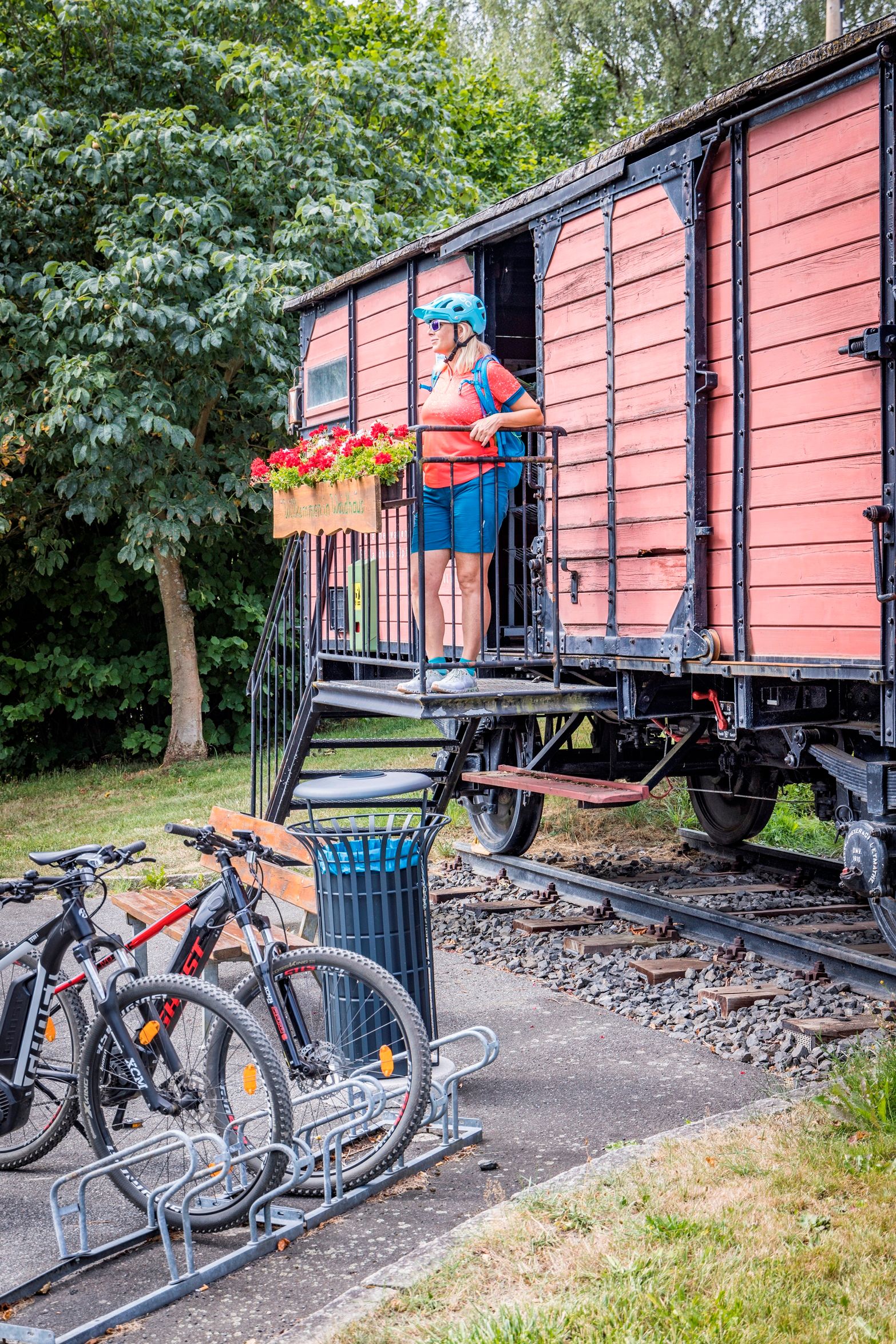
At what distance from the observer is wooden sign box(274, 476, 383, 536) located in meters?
6.93

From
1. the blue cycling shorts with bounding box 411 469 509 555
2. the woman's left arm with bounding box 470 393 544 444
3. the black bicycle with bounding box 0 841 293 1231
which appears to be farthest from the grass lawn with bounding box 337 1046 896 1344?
the woman's left arm with bounding box 470 393 544 444

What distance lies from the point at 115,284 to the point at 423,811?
339 inches

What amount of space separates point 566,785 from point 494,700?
36.4 inches

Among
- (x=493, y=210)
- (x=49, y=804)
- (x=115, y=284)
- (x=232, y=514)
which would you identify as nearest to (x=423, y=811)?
(x=493, y=210)

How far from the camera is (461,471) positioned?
6992 mm

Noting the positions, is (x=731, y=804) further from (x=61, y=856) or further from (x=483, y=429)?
(x=61, y=856)

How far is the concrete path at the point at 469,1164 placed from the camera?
3590mm

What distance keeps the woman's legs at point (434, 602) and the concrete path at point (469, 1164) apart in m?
1.71

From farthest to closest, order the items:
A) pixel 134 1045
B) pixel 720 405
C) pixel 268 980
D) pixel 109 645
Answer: pixel 109 645 → pixel 720 405 → pixel 268 980 → pixel 134 1045

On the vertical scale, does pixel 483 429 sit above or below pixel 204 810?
above

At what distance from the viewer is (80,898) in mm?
4395

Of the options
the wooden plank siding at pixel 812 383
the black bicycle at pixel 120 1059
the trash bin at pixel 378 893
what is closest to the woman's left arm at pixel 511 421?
the wooden plank siding at pixel 812 383

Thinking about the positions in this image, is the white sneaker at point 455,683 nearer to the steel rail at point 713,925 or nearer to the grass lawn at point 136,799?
the steel rail at point 713,925

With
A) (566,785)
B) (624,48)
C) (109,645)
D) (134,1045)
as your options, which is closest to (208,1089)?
(134,1045)
